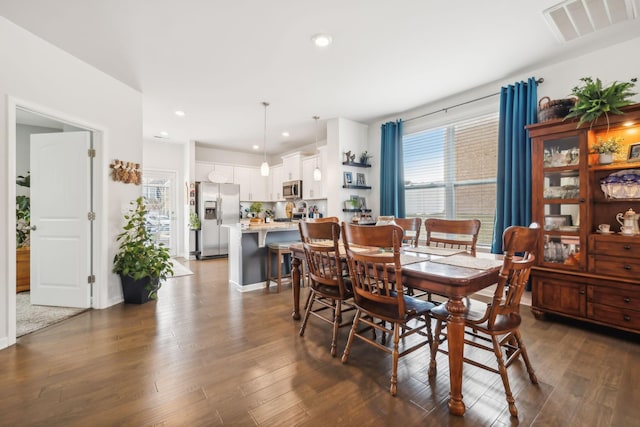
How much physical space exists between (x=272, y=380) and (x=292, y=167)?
212 inches

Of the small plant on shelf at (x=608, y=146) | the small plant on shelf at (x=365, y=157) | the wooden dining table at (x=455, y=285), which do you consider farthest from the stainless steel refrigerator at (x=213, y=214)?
the small plant on shelf at (x=608, y=146)

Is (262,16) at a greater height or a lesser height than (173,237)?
greater

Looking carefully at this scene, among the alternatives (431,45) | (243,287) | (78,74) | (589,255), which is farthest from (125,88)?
(589,255)

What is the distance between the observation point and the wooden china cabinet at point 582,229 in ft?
7.94

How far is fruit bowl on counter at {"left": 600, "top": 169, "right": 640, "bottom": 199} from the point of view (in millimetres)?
2504

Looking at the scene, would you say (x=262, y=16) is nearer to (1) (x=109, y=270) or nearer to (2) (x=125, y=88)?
(2) (x=125, y=88)

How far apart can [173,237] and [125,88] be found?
4084 millimetres

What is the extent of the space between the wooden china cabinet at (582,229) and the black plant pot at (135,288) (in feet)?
14.1

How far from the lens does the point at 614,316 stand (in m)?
2.42

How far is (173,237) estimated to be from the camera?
6926 mm

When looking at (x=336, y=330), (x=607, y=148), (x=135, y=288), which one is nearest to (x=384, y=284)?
(x=336, y=330)

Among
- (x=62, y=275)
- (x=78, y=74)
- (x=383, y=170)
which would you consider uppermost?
(x=78, y=74)

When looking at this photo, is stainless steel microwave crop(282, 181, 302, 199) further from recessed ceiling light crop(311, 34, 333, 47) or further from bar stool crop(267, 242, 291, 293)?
recessed ceiling light crop(311, 34, 333, 47)

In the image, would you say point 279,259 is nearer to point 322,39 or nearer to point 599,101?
point 322,39
